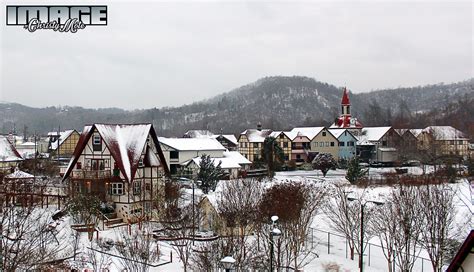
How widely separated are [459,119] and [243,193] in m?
79.8

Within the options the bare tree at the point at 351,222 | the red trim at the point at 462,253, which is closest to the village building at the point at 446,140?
the bare tree at the point at 351,222

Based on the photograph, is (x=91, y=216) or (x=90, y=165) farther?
(x=90, y=165)

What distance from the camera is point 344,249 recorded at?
26.0 metres

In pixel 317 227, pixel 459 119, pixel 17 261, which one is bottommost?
pixel 317 227

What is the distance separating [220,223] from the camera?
24.6m

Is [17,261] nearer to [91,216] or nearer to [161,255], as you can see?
[161,255]

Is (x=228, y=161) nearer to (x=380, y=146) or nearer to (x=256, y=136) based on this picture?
(x=256, y=136)

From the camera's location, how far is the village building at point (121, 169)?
32625mm

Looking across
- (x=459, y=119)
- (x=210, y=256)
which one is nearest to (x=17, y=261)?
(x=210, y=256)

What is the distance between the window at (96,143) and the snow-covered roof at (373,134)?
44.9 meters

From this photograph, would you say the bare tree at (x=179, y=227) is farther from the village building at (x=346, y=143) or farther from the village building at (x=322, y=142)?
the village building at (x=346, y=143)

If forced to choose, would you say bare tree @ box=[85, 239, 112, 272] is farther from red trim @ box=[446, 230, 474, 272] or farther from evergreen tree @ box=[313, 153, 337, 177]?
evergreen tree @ box=[313, 153, 337, 177]

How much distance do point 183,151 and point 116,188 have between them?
24.7 m

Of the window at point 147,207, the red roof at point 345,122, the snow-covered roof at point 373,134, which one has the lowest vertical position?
the window at point 147,207
